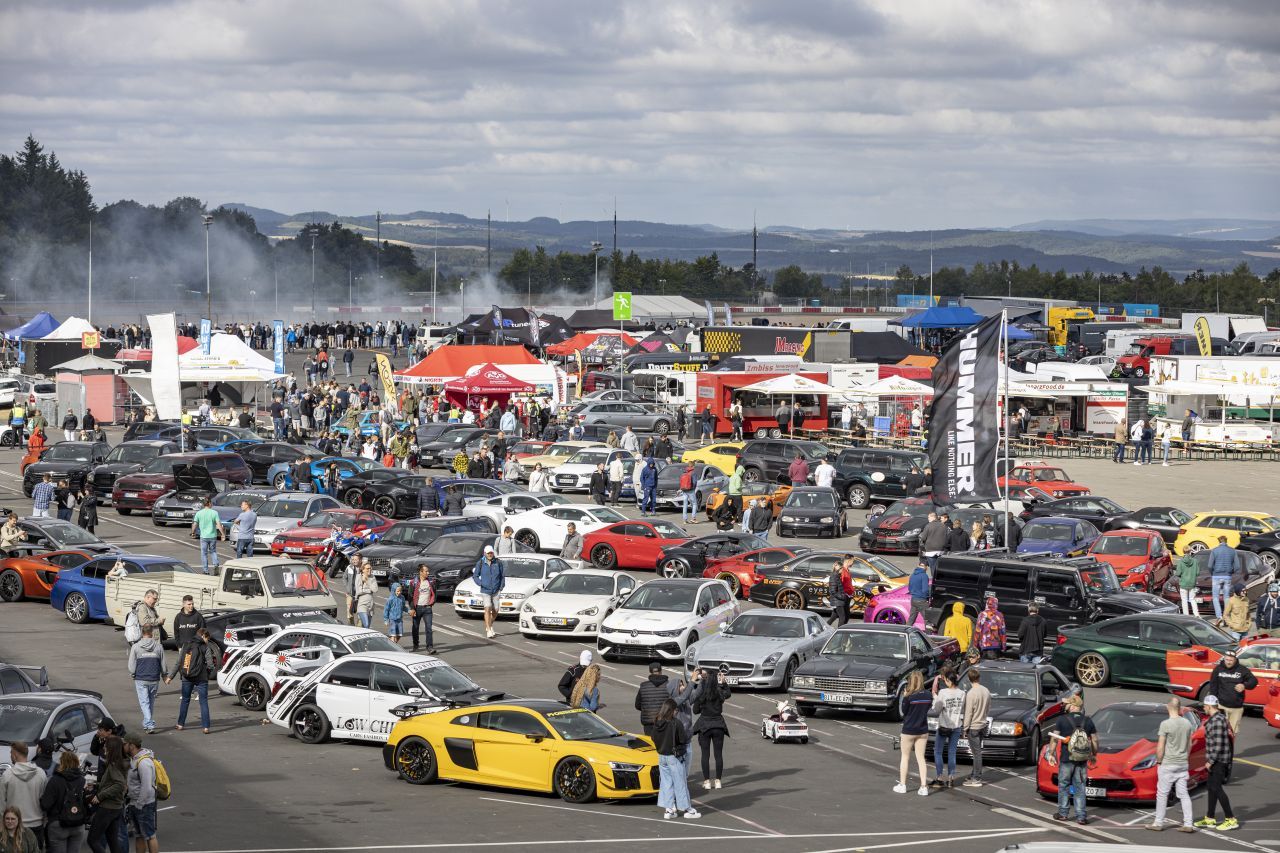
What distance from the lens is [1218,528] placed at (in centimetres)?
3447

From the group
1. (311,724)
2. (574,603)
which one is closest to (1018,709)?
(311,724)

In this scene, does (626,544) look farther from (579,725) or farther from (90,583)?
(579,725)

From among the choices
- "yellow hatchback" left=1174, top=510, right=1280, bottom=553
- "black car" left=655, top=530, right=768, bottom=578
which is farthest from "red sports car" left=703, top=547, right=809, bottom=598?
"yellow hatchback" left=1174, top=510, right=1280, bottom=553

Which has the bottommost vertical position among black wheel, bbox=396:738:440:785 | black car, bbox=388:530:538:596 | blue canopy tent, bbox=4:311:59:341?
black wheel, bbox=396:738:440:785

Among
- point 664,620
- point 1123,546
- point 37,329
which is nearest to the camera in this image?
point 664,620

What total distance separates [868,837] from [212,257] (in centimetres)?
16613

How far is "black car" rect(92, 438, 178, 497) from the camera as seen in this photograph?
136ft

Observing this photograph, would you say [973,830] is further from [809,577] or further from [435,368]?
[435,368]

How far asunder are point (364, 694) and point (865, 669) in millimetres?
6728

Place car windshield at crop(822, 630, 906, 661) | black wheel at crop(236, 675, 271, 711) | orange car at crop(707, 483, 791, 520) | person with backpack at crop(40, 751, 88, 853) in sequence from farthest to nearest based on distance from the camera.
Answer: orange car at crop(707, 483, 791, 520) < car windshield at crop(822, 630, 906, 661) < black wheel at crop(236, 675, 271, 711) < person with backpack at crop(40, 751, 88, 853)

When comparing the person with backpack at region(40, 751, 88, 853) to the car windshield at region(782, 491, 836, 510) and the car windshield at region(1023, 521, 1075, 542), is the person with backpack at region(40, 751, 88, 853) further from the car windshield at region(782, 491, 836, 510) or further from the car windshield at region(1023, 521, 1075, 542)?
the car windshield at region(782, 491, 836, 510)

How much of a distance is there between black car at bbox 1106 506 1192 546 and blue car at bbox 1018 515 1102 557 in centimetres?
197

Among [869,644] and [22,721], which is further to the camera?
[869,644]

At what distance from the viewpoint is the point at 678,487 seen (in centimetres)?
4144
